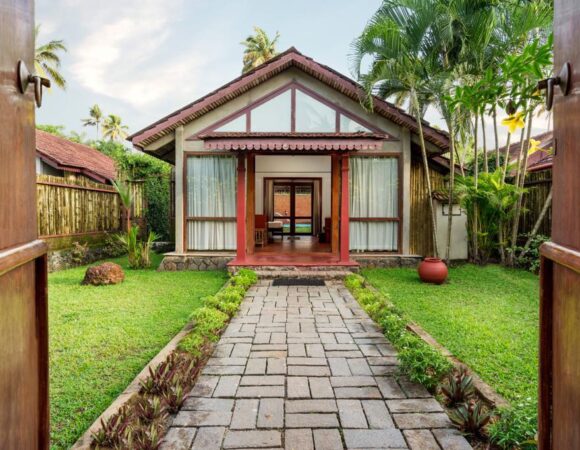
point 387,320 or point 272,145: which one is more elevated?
point 272,145

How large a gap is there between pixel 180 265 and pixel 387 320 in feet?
19.9

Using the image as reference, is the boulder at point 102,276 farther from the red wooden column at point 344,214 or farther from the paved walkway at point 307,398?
the red wooden column at point 344,214

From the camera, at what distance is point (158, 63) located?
61.9 feet

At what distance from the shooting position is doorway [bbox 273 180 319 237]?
612 inches

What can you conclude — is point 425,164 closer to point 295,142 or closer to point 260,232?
point 295,142

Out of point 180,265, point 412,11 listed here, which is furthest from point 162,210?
point 412,11

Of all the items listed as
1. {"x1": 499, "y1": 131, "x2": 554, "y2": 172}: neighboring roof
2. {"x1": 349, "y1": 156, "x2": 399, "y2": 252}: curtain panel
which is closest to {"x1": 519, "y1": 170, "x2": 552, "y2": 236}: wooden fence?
{"x1": 499, "y1": 131, "x2": 554, "y2": 172}: neighboring roof

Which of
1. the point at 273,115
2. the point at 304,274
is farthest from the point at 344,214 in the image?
the point at 273,115

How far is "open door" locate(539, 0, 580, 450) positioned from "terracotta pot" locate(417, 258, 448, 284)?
6.18 metres

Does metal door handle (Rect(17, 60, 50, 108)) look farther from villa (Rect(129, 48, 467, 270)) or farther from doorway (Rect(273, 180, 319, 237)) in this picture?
doorway (Rect(273, 180, 319, 237))

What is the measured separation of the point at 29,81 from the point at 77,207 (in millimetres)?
10177

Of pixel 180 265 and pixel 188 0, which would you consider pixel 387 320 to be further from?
pixel 188 0

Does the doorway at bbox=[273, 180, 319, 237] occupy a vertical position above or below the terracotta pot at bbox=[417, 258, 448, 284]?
above

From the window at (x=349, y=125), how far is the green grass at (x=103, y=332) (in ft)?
14.6
